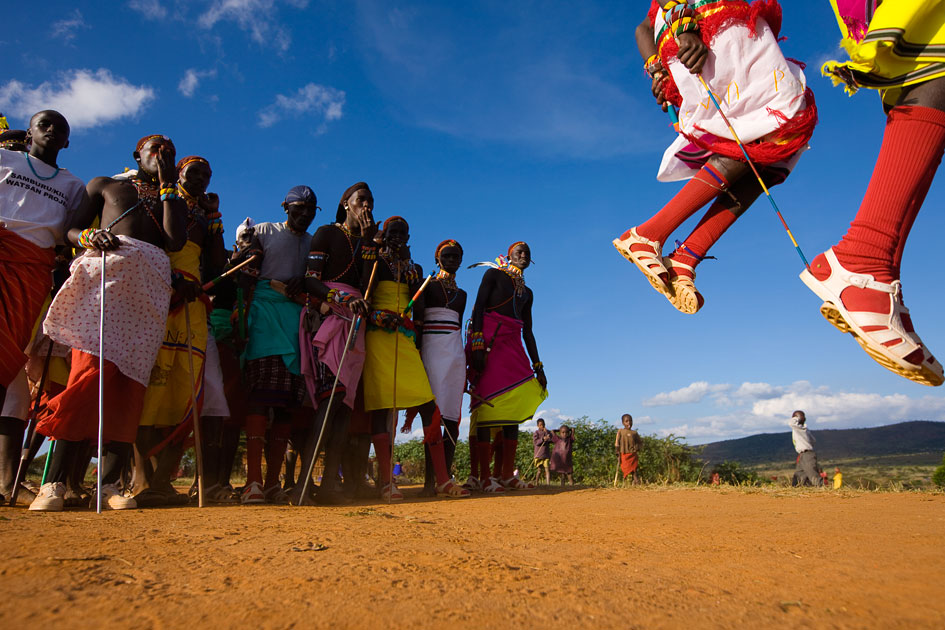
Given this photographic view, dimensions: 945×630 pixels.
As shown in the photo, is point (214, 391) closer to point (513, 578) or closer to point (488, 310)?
point (488, 310)

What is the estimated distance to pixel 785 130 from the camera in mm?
2975

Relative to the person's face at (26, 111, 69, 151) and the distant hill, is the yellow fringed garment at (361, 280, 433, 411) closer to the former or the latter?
the person's face at (26, 111, 69, 151)

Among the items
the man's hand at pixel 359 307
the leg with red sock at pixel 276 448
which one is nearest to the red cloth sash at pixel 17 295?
the leg with red sock at pixel 276 448

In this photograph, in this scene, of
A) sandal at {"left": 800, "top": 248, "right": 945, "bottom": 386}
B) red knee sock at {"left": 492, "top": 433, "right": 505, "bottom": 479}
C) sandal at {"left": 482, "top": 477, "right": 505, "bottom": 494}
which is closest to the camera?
sandal at {"left": 800, "top": 248, "right": 945, "bottom": 386}

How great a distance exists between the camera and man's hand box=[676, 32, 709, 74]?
9.93 feet

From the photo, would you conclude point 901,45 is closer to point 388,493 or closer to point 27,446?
point 388,493

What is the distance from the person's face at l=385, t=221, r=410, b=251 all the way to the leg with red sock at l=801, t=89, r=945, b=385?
3.75 meters

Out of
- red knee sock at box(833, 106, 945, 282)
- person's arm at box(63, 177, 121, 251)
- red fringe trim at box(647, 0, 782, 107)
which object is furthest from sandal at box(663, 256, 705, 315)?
person's arm at box(63, 177, 121, 251)

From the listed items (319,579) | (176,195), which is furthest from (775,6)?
(176,195)

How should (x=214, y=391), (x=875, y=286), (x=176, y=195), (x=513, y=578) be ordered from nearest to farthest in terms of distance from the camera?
(x=513, y=578)
(x=875, y=286)
(x=176, y=195)
(x=214, y=391)

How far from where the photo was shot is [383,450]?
521 centimetres

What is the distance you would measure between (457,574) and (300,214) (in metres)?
4.09

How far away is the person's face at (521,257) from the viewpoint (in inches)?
280

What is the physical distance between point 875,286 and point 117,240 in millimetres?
3952
